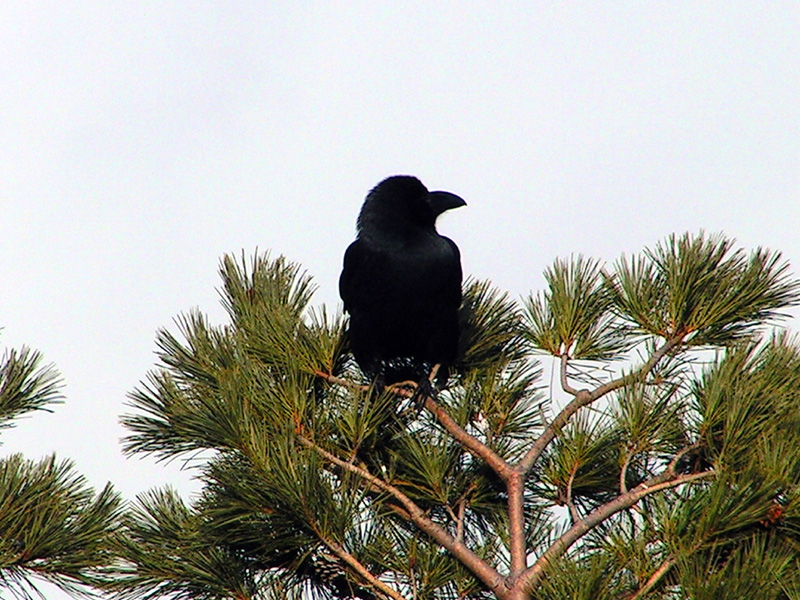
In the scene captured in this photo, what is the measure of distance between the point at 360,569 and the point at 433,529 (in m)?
0.33

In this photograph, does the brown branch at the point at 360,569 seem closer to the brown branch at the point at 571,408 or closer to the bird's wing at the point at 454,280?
the brown branch at the point at 571,408

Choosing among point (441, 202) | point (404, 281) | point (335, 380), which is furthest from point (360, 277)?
point (335, 380)

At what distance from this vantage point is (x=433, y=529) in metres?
3.46

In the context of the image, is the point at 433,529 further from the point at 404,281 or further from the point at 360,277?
the point at 360,277

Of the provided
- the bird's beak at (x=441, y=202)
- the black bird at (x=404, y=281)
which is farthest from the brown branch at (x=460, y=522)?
the bird's beak at (x=441, y=202)

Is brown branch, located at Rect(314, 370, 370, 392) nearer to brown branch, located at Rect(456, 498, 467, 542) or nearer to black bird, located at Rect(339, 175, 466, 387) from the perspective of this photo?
black bird, located at Rect(339, 175, 466, 387)

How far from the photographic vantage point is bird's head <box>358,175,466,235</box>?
211 inches

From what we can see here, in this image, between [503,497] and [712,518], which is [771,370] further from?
[503,497]

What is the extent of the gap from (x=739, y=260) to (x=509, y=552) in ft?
4.36

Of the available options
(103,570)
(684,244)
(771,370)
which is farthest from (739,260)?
(103,570)

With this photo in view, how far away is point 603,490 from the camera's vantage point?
3744 millimetres

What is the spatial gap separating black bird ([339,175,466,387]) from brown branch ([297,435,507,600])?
981 mm

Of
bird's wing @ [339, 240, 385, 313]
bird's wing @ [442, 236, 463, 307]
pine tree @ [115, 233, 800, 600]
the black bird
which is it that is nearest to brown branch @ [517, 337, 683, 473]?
pine tree @ [115, 233, 800, 600]

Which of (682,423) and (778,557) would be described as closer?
(778,557)
